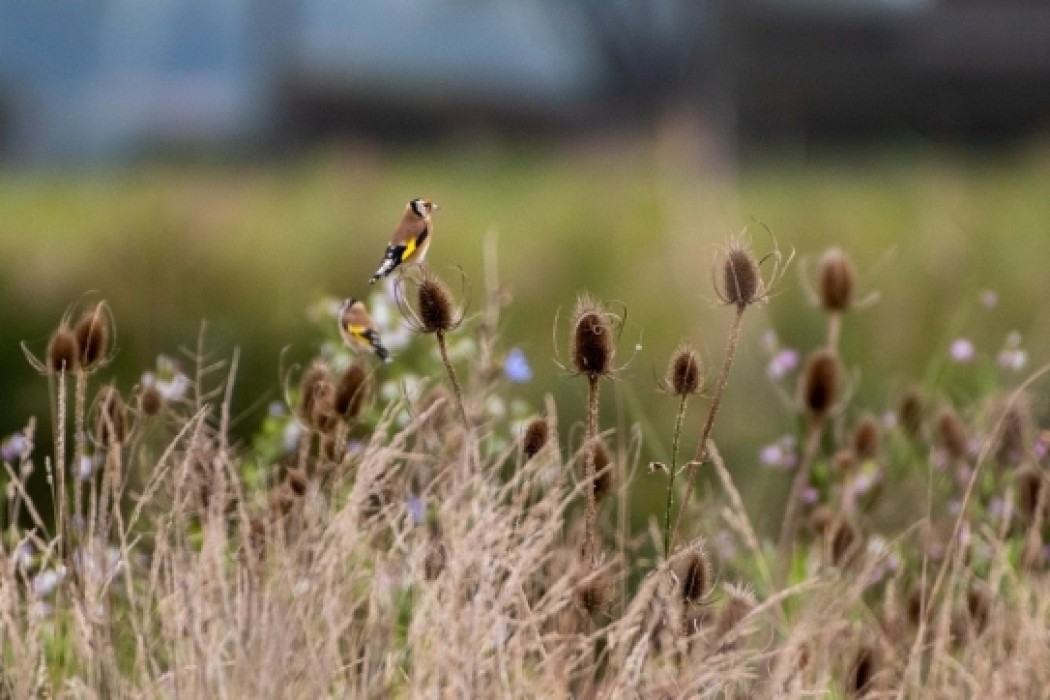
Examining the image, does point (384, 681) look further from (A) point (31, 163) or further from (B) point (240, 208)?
(A) point (31, 163)

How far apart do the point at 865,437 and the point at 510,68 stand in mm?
7857

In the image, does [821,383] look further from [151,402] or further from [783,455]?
[151,402]

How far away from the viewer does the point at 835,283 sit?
3008 mm

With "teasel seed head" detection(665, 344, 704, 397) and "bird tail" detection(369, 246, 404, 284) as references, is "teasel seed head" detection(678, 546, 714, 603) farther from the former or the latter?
"bird tail" detection(369, 246, 404, 284)

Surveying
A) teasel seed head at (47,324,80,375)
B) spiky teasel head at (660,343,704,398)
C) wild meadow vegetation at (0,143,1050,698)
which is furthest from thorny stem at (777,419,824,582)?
teasel seed head at (47,324,80,375)

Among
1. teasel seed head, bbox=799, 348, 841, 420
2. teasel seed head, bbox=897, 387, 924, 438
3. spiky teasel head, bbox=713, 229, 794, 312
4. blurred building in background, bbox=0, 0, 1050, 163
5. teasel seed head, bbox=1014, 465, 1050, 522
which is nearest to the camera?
spiky teasel head, bbox=713, 229, 794, 312

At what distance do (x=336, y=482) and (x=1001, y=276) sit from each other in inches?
186

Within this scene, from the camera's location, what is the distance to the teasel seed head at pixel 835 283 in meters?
3.01

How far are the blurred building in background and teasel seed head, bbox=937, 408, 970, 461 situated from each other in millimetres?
7466

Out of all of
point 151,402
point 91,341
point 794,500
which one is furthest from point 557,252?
point 91,341

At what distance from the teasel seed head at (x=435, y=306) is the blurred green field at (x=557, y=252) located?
1821 mm

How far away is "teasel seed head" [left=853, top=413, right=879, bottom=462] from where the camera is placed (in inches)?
131

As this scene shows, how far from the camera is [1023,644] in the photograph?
2549 mm

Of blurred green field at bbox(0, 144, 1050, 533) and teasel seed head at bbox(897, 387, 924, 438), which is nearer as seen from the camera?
teasel seed head at bbox(897, 387, 924, 438)
